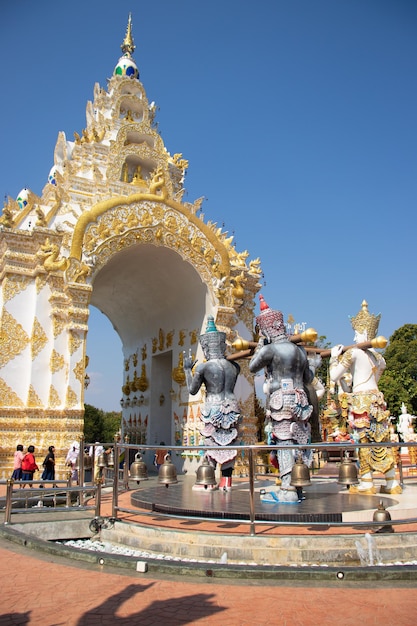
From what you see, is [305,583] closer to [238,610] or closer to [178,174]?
[238,610]

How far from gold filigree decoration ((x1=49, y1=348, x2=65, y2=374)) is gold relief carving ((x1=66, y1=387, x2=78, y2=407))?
0.67 meters

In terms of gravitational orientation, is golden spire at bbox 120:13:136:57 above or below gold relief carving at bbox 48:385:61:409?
above

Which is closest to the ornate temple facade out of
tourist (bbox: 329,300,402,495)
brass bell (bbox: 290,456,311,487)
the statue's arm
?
the statue's arm

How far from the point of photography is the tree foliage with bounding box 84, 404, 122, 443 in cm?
4653

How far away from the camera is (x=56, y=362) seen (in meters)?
14.1

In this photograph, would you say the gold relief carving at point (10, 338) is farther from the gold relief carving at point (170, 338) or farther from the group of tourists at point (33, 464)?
the gold relief carving at point (170, 338)

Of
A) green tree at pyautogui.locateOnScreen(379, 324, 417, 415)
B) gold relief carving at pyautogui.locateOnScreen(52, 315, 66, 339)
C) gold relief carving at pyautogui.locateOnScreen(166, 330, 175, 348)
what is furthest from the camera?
green tree at pyautogui.locateOnScreen(379, 324, 417, 415)

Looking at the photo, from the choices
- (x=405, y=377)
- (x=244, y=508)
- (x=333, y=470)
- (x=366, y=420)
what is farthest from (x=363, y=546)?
(x=405, y=377)

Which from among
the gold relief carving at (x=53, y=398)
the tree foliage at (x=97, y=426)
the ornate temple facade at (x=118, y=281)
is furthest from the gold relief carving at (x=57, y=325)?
the tree foliage at (x=97, y=426)

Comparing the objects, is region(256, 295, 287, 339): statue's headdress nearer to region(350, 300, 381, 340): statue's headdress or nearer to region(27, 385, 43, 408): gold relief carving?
region(350, 300, 381, 340): statue's headdress

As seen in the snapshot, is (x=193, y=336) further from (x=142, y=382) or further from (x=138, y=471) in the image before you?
(x=138, y=471)

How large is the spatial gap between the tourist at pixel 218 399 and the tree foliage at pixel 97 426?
35.7 metres

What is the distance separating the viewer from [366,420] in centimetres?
778

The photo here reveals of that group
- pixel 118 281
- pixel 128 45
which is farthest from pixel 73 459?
pixel 128 45
